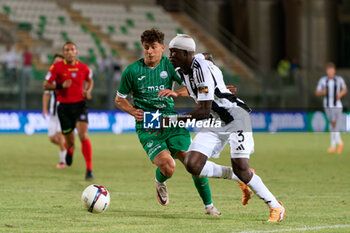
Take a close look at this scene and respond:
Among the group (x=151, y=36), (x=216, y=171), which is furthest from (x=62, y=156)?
(x=216, y=171)

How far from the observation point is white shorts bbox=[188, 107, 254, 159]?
25.9 ft

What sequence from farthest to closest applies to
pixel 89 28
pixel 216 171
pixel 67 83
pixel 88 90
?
pixel 89 28, pixel 88 90, pixel 67 83, pixel 216 171

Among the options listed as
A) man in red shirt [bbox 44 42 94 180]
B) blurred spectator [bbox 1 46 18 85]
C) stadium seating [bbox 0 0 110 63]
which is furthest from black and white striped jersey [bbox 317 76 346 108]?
stadium seating [bbox 0 0 110 63]

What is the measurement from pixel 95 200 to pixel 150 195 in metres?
2.34

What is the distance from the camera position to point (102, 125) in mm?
28781

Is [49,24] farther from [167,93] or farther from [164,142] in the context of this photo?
[167,93]

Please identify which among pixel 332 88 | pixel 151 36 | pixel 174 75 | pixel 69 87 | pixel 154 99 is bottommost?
pixel 332 88

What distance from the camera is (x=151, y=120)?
8891 mm

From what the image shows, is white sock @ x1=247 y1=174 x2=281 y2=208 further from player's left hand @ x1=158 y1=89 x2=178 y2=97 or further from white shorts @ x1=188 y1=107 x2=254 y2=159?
player's left hand @ x1=158 y1=89 x2=178 y2=97

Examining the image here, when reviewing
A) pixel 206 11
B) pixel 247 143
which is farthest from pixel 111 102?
pixel 247 143

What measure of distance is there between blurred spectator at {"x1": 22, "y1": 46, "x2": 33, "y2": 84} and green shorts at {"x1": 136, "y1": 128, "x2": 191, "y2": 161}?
1846 centimetres

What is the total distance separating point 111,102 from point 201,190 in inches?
790

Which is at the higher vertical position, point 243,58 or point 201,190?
point 201,190

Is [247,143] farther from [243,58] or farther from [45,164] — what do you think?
[243,58]
